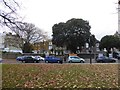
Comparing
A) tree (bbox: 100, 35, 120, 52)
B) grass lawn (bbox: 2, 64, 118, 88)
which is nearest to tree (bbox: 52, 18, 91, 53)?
tree (bbox: 100, 35, 120, 52)

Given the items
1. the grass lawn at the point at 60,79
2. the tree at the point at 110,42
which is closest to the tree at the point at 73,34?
the tree at the point at 110,42

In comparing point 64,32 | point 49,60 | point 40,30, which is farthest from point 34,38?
point 49,60

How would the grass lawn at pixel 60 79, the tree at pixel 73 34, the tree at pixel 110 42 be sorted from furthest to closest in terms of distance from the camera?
the tree at pixel 110 42 → the tree at pixel 73 34 → the grass lawn at pixel 60 79

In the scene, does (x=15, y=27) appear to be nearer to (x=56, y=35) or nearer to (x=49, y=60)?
(x=49, y=60)

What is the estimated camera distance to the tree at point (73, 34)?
282ft

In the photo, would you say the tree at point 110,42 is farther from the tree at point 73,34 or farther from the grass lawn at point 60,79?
the grass lawn at point 60,79

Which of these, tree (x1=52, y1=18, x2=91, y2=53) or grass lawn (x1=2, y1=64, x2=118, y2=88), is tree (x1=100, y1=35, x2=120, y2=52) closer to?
tree (x1=52, y1=18, x2=91, y2=53)

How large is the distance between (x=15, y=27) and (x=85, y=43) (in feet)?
228

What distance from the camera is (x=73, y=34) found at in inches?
3401

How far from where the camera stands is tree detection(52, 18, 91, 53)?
3378 inches

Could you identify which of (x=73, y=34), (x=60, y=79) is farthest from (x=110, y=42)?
(x=60, y=79)

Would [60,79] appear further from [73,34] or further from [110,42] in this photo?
[110,42]

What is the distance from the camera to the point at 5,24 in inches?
742

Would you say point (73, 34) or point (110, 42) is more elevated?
point (73, 34)
